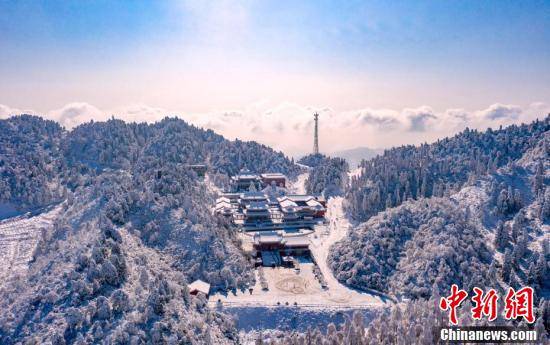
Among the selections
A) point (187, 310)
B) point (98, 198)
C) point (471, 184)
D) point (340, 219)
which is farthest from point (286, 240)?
point (471, 184)

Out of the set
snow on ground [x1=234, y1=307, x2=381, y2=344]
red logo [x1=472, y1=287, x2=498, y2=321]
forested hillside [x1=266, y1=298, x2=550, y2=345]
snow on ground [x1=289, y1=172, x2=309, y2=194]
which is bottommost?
snow on ground [x1=234, y1=307, x2=381, y2=344]

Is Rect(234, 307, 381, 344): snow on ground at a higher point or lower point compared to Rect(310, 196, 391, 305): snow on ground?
lower

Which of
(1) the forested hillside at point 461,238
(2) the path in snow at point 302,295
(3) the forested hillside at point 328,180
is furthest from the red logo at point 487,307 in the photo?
(3) the forested hillside at point 328,180

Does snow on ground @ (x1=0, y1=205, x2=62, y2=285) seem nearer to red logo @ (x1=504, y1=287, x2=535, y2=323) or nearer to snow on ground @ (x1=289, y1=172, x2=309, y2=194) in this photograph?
snow on ground @ (x1=289, y1=172, x2=309, y2=194)

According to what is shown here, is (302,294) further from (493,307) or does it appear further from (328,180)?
(328,180)

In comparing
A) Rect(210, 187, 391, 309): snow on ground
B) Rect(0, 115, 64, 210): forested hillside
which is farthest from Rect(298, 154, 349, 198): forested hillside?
Rect(0, 115, 64, 210): forested hillside

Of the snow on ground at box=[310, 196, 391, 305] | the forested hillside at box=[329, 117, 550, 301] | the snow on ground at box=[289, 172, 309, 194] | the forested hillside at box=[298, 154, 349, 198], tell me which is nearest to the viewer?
the snow on ground at box=[310, 196, 391, 305]

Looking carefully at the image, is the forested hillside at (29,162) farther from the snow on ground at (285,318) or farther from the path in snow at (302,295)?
the snow on ground at (285,318)
